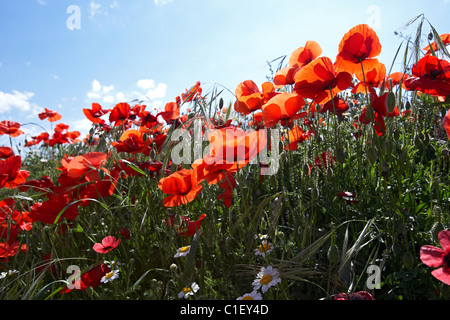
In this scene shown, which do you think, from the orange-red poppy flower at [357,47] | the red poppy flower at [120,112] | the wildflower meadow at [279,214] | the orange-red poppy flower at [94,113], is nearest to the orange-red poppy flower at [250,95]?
the wildflower meadow at [279,214]

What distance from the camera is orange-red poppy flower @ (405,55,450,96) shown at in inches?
52.3

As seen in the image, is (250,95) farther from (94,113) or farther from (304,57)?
(94,113)

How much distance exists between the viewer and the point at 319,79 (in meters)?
1.44

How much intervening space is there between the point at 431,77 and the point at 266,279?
1043mm

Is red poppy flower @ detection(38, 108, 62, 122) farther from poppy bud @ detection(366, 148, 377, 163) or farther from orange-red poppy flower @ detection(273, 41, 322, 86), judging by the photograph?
poppy bud @ detection(366, 148, 377, 163)

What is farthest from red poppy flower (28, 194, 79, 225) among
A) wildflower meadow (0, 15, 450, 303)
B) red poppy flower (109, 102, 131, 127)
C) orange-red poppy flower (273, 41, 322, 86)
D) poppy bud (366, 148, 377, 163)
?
poppy bud (366, 148, 377, 163)

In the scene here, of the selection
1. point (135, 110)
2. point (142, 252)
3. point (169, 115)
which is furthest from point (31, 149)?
point (142, 252)

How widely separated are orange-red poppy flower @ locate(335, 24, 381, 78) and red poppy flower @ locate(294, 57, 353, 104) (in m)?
0.08

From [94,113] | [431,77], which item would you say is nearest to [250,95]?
[431,77]

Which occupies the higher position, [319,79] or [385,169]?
[319,79]

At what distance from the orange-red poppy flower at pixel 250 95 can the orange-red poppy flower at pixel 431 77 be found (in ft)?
2.01

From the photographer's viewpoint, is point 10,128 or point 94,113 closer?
point 94,113

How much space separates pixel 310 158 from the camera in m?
1.79
